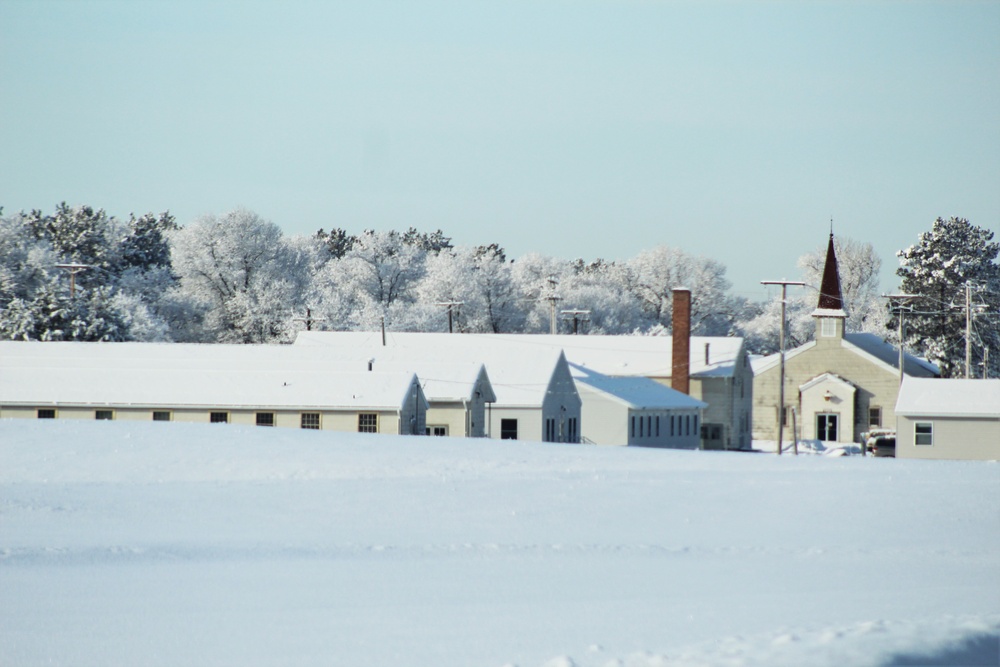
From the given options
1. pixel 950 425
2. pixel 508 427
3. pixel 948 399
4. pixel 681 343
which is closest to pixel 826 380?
pixel 681 343

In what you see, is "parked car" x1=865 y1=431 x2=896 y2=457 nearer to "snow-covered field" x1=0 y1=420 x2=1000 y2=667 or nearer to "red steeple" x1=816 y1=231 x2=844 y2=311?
"red steeple" x1=816 y1=231 x2=844 y2=311

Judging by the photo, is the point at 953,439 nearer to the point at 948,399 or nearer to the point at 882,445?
the point at 948,399

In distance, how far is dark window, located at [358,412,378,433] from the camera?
155ft

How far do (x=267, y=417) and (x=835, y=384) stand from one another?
133ft

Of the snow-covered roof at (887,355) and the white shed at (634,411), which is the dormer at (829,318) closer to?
the snow-covered roof at (887,355)

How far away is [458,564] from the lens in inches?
648

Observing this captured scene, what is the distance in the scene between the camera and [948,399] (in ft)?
179

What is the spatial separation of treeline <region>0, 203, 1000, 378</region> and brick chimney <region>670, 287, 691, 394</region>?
15.3 meters

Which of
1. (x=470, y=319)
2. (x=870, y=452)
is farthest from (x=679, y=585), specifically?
(x=470, y=319)

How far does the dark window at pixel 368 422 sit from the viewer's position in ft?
155

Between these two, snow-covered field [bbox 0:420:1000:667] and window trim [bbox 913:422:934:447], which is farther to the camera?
window trim [bbox 913:422:934:447]

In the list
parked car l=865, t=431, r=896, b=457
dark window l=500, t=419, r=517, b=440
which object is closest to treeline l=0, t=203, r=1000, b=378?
parked car l=865, t=431, r=896, b=457

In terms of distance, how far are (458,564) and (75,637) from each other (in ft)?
18.3

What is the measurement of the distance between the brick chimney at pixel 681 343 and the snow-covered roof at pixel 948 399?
15.8 m
